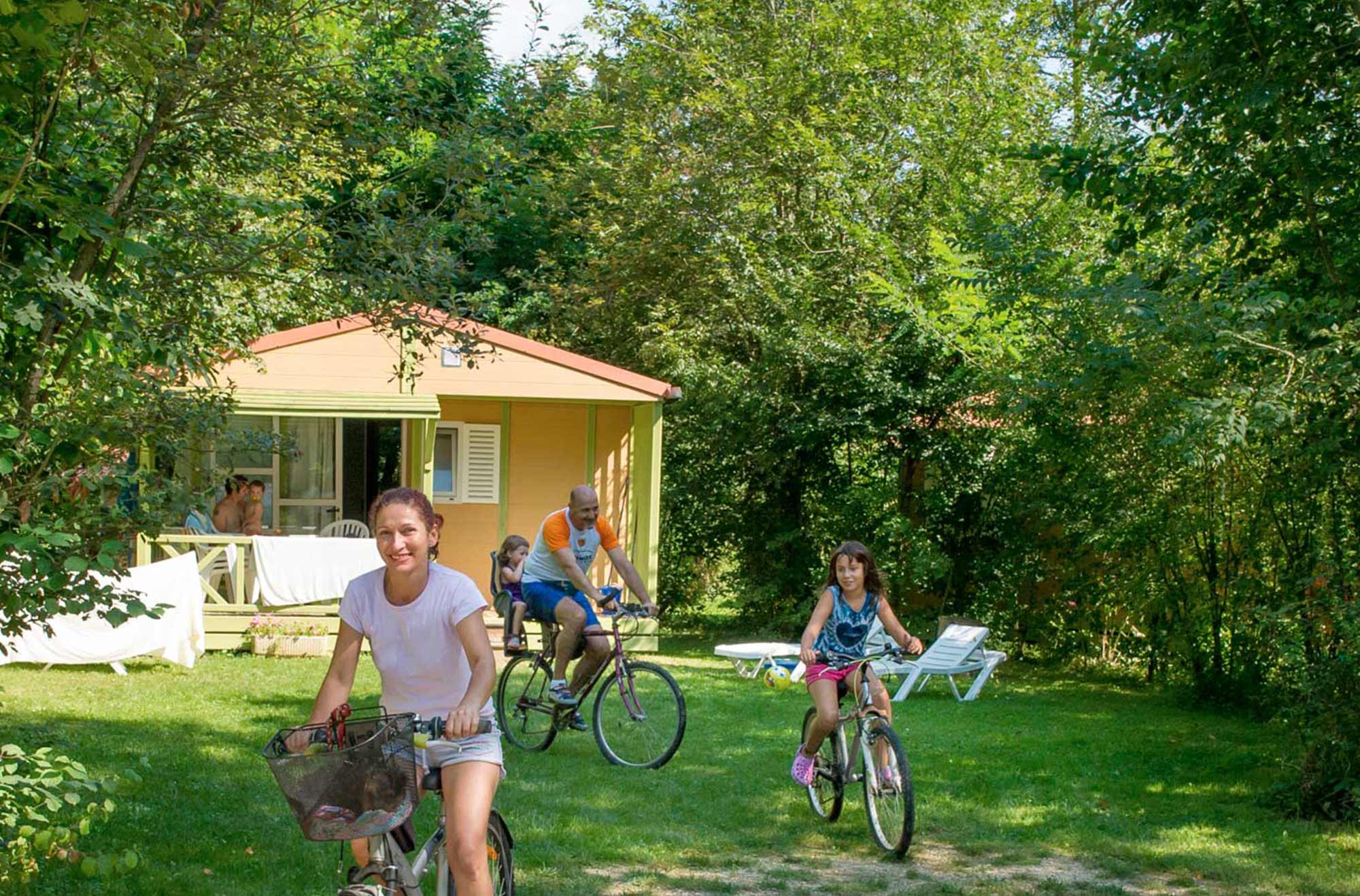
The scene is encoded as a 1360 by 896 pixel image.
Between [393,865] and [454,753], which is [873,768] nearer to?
[454,753]

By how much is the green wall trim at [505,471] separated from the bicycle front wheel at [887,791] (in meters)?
11.3

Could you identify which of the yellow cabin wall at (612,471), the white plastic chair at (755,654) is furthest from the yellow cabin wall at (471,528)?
the white plastic chair at (755,654)

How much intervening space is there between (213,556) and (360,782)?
11676mm

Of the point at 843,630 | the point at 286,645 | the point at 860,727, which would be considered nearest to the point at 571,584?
the point at 843,630

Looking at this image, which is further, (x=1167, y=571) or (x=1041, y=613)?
(x=1041, y=613)

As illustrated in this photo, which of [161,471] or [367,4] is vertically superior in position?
[367,4]

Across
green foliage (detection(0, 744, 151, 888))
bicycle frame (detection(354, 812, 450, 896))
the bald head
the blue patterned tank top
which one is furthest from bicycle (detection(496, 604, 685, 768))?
bicycle frame (detection(354, 812, 450, 896))

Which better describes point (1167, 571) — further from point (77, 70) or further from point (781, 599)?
point (77, 70)

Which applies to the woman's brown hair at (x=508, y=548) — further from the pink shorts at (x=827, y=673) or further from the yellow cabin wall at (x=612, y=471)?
the yellow cabin wall at (x=612, y=471)

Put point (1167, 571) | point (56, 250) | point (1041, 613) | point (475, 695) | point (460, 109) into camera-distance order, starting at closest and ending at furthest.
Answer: point (475, 695), point (56, 250), point (460, 109), point (1167, 571), point (1041, 613)

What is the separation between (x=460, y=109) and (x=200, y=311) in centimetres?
165

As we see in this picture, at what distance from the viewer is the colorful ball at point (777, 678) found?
1365 centimetres

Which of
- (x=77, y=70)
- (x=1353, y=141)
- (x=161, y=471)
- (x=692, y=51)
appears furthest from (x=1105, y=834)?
(x=692, y=51)

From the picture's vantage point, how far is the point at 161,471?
630 cm
